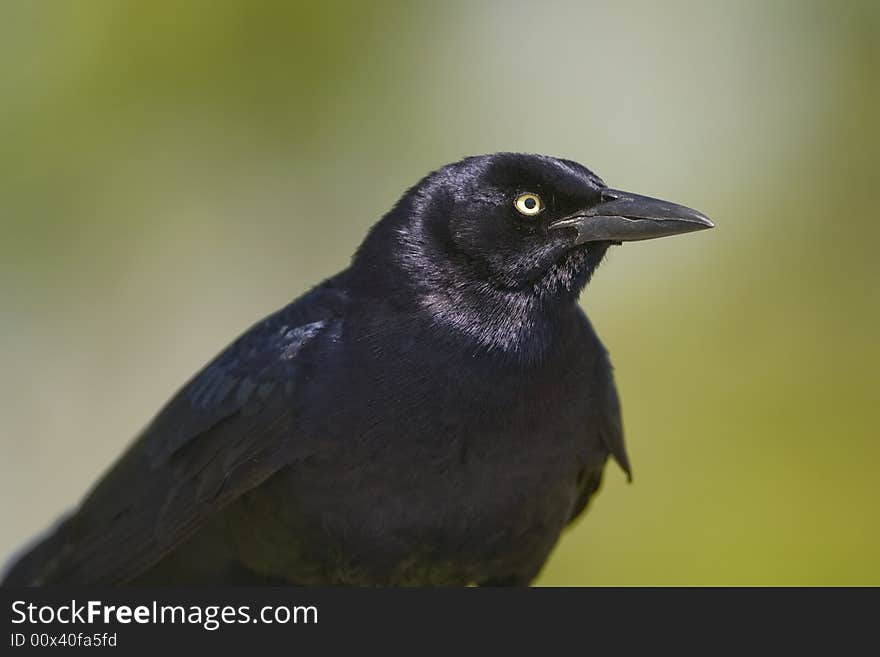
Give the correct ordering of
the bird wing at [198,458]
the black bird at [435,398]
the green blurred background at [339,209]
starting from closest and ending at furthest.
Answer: the black bird at [435,398]
the bird wing at [198,458]
the green blurred background at [339,209]

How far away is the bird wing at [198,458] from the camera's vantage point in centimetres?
384

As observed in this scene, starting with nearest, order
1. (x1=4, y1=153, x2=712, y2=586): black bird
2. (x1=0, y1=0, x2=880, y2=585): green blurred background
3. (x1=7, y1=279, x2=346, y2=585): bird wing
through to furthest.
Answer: (x1=4, y1=153, x2=712, y2=586): black bird
(x1=7, y1=279, x2=346, y2=585): bird wing
(x1=0, y1=0, x2=880, y2=585): green blurred background

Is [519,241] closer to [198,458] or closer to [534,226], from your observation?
[534,226]

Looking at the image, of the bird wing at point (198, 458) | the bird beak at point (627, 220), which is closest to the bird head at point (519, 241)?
the bird beak at point (627, 220)

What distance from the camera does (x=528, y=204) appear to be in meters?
3.71

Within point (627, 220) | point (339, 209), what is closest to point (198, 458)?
point (627, 220)

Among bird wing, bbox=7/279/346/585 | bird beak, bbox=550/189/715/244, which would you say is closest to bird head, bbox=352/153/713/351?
bird beak, bbox=550/189/715/244

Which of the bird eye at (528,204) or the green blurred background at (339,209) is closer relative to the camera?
the bird eye at (528,204)

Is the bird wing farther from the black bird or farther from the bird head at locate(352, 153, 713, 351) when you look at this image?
the bird head at locate(352, 153, 713, 351)

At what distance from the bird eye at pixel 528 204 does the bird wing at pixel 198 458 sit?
24.9 inches

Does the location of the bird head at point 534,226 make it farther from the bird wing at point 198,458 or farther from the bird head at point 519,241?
the bird wing at point 198,458

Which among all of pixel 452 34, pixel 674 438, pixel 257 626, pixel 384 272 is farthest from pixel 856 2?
pixel 257 626

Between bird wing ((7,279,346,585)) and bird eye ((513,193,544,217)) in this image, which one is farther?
bird wing ((7,279,346,585))

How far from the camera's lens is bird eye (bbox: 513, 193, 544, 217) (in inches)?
145
